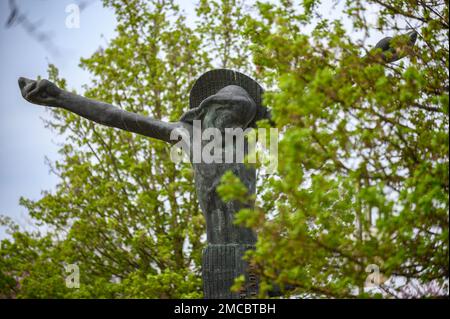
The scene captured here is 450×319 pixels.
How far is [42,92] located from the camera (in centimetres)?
569

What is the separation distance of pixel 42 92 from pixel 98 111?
51 centimetres

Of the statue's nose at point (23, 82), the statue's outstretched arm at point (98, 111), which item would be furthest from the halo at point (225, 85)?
the statue's nose at point (23, 82)

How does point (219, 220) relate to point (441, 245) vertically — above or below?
above

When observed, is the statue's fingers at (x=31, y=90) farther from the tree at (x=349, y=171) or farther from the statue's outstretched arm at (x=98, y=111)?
the tree at (x=349, y=171)

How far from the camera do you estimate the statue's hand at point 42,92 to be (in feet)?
18.6

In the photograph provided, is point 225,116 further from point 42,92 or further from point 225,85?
point 42,92

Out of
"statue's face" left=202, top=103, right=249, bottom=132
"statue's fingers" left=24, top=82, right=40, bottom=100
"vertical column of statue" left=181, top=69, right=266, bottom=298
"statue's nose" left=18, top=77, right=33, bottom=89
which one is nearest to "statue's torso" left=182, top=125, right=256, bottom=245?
"vertical column of statue" left=181, top=69, right=266, bottom=298

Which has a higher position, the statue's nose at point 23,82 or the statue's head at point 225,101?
the statue's nose at point 23,82

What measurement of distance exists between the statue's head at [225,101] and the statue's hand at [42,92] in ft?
3.69

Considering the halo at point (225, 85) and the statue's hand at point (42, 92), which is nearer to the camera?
the halo at point (225, 85)
